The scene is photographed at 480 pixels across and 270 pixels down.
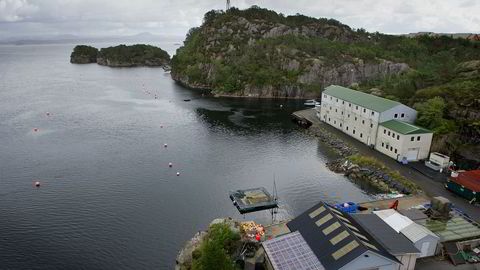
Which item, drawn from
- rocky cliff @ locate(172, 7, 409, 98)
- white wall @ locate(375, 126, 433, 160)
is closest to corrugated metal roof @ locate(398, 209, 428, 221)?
white wall @ locate(375, 126, 433, 160)

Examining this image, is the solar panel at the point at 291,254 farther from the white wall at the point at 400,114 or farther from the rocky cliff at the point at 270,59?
the rocky cliff at the point at 270,59

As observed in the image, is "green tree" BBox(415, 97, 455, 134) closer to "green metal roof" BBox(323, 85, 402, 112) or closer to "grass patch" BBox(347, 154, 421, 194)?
"green metal roof" BBox(323, 85, 402, 112)

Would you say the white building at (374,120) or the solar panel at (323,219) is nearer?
the solar panel at (323,219)

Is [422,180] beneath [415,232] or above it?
beneath

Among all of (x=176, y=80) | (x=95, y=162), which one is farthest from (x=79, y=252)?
(x=176, y=80)

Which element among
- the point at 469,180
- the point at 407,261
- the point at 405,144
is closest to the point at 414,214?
the point at 407,261

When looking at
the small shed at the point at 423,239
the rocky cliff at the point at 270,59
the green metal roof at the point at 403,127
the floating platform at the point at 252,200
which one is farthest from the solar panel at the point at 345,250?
the rocky cliff at the point at 270,59

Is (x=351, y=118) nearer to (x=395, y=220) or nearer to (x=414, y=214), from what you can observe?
(x=414, y=214)
